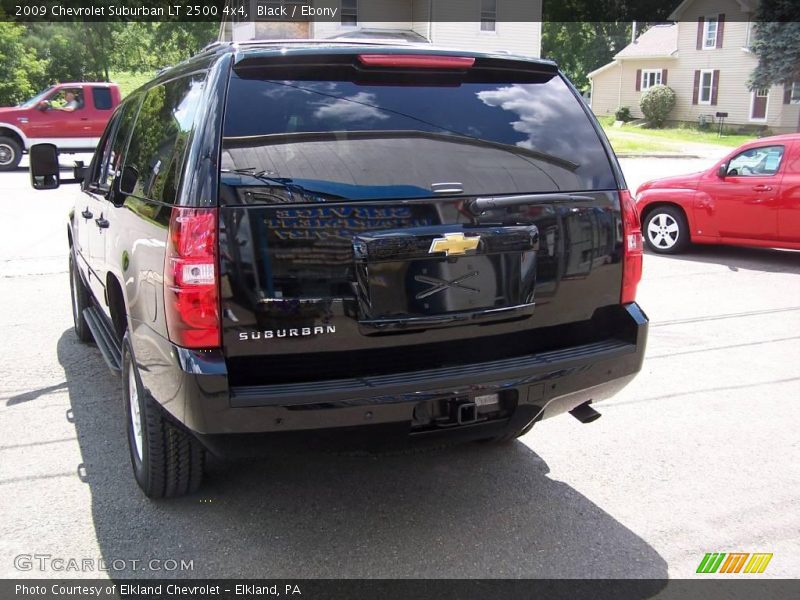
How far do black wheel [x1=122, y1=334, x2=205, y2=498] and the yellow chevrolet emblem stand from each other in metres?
1.33

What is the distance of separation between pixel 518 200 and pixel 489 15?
1151 inches

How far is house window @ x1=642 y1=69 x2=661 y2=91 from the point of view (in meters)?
44.6

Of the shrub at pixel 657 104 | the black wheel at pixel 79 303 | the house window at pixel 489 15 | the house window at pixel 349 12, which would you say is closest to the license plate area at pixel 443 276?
the black wheel at pixel 79 303

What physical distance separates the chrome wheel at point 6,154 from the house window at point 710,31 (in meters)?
35.8

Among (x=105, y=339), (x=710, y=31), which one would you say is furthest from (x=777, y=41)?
(x=105, y=339)

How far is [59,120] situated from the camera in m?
21.3

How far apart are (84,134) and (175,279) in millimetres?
20976

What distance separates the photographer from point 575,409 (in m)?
3.61

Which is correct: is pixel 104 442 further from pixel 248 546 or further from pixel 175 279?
pixel 175 279

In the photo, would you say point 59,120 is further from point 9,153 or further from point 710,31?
point 710,31

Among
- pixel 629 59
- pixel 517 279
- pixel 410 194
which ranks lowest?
pixel 517 279

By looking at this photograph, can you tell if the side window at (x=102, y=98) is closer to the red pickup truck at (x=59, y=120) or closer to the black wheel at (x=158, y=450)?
the red pickup truck at (x=59, y=120)

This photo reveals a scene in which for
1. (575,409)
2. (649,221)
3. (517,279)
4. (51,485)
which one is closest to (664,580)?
(575,409)

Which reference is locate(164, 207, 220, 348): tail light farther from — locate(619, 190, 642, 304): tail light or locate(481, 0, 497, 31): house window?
locate(481, 0, 497, 31): house window
